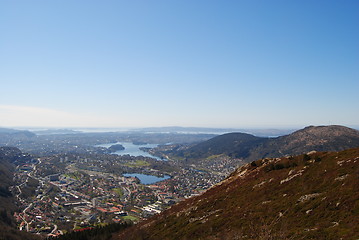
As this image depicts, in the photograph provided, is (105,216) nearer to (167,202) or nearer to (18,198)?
(167,202)

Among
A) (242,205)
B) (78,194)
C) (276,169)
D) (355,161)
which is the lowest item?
(78,194)

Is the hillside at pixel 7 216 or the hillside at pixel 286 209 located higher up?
the hillside at pixel 286 209

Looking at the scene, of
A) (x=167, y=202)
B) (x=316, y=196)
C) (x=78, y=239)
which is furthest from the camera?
(x=167, y=202)

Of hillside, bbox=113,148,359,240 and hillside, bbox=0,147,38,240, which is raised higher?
hillside, bbox=113,148,359,240

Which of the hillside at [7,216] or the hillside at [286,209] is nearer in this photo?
the hillside at [286,209]

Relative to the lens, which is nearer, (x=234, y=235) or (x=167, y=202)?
(x=234, y=235)

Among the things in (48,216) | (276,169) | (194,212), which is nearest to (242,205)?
(194,212)

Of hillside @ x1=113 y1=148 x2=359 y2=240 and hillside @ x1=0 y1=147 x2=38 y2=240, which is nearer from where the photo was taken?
hillside @ x1=113 y1=148 x2=359 y2=240

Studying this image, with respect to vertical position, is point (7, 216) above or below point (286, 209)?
below
